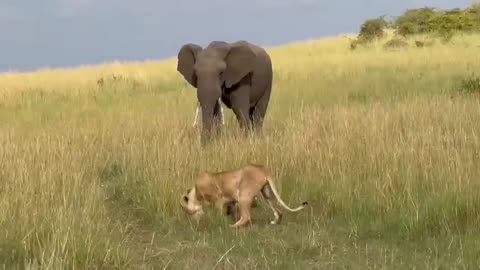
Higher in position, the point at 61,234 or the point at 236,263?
the point at 61,234

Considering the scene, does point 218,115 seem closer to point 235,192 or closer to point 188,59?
point 188,59

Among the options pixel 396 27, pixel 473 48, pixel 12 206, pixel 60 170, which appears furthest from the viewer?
pixel 396 27

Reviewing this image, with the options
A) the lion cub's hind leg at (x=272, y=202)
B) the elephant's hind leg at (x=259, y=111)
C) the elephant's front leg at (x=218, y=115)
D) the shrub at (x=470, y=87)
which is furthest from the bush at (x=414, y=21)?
the lion cub's hind leg at (x=272, y=202)

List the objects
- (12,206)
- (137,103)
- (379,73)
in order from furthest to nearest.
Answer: (379,73)
(137,103)
(12,206)

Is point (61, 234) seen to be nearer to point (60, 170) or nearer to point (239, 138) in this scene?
point (60, 170)

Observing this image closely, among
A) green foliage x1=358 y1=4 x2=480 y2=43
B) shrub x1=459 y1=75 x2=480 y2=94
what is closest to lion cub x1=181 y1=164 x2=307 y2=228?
shrub x1=459 y1=75 x2=480 y2=94

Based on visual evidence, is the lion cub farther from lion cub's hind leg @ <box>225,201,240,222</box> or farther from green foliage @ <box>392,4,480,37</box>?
green foliage @ <box>392,4,480,37</box>

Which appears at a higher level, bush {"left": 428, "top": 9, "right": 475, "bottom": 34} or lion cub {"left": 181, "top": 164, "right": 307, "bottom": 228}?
lion cub {"left": 181, "top": 164, "right": 307, "bottom": 228}

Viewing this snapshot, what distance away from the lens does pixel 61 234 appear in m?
4.49

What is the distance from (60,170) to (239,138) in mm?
2134

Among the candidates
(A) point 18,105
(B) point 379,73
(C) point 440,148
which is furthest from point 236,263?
(B) point 379,73

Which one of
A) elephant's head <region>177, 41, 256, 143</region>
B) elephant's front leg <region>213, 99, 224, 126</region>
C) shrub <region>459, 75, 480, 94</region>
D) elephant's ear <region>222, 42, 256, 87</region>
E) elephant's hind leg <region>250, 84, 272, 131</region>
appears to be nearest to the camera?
elephant's head <region>177, 41, 256, 143</region>

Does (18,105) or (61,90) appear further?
(61,90)

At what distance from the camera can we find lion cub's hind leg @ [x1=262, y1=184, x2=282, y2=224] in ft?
18.6
